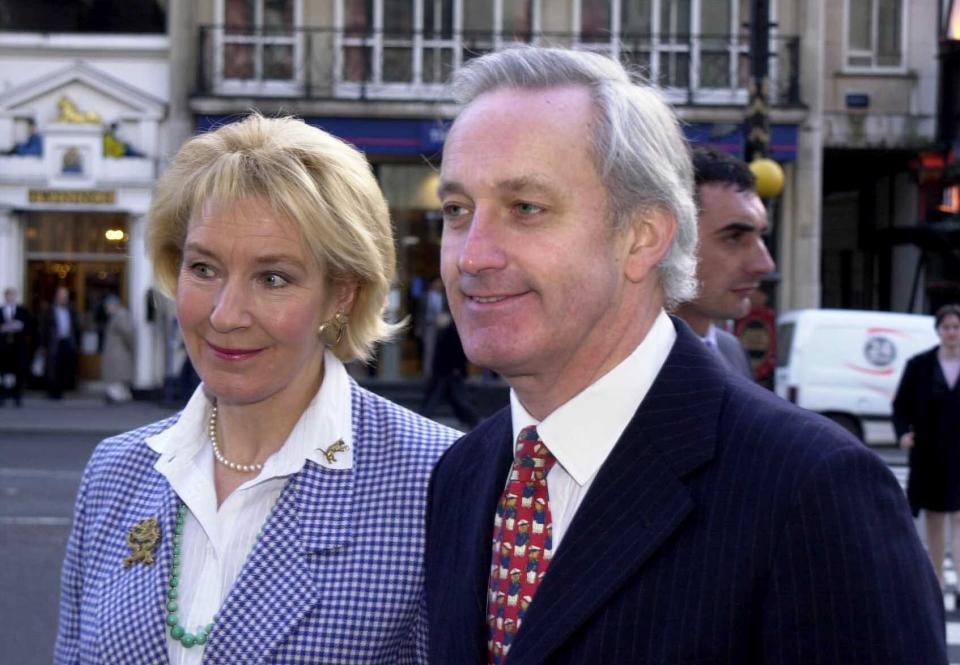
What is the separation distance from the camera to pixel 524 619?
200 cm

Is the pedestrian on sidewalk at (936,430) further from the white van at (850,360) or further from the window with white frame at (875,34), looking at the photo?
the window with white frame at (875,34)

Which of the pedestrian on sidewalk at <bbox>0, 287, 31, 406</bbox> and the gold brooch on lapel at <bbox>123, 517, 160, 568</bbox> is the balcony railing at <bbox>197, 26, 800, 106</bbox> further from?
the gold brooch on lapel at <bbox>123, 517, 160, 568</bbox>

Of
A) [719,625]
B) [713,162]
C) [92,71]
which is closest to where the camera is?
[719,625]

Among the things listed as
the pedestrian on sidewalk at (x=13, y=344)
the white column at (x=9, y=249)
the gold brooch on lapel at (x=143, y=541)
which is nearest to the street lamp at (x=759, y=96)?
the gold brooch on lapel at (x=143, y=541)

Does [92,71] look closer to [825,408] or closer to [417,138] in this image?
[417,138]

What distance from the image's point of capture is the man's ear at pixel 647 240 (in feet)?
6.92

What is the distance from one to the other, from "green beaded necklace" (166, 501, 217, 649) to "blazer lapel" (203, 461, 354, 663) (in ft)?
0.11

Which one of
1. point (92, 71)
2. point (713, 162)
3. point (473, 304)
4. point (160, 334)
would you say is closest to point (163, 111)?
point (92, 71)

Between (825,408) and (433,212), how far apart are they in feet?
28.3

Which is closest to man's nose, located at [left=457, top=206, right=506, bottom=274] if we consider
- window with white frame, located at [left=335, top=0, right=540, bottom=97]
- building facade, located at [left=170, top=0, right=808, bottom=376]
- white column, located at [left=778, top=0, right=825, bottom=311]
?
building facade, located at [left=170, top=0, right=808, bottom=376]

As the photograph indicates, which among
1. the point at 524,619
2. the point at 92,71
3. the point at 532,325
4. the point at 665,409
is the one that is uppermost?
the point at 92,71

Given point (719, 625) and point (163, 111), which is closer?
point (719, 625)

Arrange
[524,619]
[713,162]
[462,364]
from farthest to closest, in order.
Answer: [462,364] < [713,162] < [524,619]

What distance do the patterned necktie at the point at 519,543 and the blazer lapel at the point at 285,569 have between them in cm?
67
